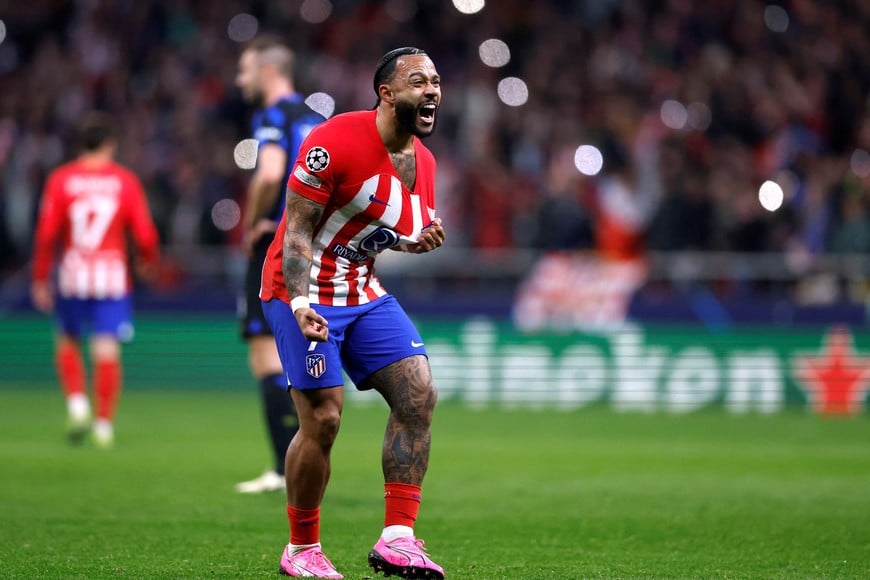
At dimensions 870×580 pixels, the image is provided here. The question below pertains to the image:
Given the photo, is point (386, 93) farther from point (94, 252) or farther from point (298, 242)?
point (94, 252)

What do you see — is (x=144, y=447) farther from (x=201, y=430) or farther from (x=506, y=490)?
(x=506, y=490)

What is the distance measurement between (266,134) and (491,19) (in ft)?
47.3

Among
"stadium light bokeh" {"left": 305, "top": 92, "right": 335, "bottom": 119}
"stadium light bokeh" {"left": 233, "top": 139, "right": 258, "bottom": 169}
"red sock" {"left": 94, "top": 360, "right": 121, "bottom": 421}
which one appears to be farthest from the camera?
"stadium light bokeh" {"left": 305, "top": 92, "right": 335, "bottom": 119}

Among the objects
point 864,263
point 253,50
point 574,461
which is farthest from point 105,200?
point 864,263

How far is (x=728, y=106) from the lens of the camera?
18688mm

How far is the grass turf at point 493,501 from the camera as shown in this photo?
6129 mm

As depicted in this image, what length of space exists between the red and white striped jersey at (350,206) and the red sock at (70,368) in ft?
21.7

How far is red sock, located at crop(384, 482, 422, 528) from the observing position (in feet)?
18.4

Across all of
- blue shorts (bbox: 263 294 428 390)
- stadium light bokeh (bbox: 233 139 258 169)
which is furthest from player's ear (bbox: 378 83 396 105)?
stadium light bokeh (bbox: 233 139 258 169)

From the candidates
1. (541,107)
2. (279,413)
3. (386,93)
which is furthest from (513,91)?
(386,93)

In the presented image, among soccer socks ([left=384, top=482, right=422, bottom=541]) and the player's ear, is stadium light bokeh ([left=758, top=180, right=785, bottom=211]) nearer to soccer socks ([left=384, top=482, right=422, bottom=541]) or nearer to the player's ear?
the player's ear

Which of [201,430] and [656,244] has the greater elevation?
[656,244]

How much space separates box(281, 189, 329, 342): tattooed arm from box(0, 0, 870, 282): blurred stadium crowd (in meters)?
11.8

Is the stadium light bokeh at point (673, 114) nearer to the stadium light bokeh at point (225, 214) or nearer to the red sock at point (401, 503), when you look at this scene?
the stadium light bokeh at point (225, 214)
